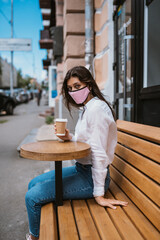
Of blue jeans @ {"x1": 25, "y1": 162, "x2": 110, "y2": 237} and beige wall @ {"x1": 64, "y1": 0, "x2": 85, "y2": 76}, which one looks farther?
beige wall @ {"x1": 64, "y1": 0, "x2": 85, "y2": 76}

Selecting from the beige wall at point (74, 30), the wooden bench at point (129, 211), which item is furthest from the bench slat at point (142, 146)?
the beige wall at point (74, 30)

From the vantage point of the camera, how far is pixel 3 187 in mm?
3465

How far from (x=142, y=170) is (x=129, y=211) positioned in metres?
0.28

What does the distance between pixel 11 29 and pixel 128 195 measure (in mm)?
23584

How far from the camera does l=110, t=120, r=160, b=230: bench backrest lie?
55.1 inches

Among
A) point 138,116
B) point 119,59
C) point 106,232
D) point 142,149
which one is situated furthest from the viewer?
point 119,59

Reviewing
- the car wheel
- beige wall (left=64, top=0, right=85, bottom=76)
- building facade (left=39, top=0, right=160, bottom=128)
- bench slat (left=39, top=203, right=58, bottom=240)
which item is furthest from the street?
the car wheel

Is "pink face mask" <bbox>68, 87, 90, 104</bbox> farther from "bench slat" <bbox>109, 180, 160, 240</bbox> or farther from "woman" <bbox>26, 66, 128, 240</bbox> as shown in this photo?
"bench slat" <bbox>109, 180, 160, 240</bbox>

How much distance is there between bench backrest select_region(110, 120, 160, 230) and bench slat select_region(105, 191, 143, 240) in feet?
0.41

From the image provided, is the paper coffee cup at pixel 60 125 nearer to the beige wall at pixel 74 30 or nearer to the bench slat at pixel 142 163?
the bench slat at pixel 142 163

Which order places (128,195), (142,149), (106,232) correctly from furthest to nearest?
(128,195), (142,149), (106,232)

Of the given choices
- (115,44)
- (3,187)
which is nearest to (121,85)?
(115,44)

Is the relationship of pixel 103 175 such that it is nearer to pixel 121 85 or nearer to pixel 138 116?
pixel 138 116

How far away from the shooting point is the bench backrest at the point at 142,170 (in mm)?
1399
